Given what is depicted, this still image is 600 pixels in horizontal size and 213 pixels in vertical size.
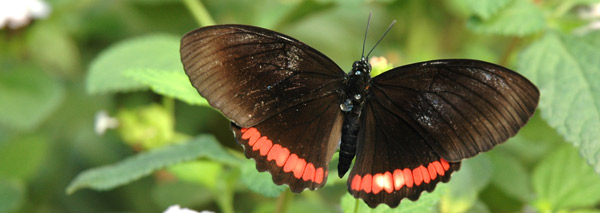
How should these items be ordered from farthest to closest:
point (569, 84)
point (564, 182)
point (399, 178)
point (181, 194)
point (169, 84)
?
point (181, 194)
point (564, 182)
point (569, 84)
point (169, 84)
point (399, 178)

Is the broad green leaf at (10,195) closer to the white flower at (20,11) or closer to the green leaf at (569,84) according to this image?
the white flower at (20,11)

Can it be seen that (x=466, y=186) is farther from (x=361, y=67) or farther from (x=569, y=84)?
(x=361, y=67)

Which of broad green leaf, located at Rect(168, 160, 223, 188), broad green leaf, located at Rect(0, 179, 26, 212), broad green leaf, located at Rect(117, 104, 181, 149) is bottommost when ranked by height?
broad green leaf, located at Rect(168, 160, 223, 188)

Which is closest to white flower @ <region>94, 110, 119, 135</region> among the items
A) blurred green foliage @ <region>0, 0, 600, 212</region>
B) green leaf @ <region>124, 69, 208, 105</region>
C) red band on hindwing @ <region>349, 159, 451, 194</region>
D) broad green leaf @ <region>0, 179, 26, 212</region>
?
blurred green foliage @ <region>0, 0, 600, 212</region>

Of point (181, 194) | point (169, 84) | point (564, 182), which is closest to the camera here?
point (169, 84)

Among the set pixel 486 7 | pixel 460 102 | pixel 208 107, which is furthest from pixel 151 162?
pixel 208 107

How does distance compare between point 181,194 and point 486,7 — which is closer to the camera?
point 486,7

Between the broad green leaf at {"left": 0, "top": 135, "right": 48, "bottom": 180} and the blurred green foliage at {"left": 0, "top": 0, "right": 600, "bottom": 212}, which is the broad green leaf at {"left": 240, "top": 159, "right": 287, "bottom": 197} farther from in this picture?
the broad green leaf at {"left": 0, "top": 135, "right": 48, "bottom": 180}
